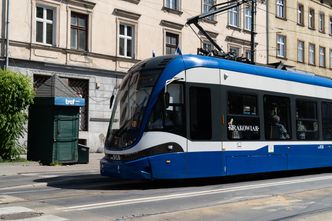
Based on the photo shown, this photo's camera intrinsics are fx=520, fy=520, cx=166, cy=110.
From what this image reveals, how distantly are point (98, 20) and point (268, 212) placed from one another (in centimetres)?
2071

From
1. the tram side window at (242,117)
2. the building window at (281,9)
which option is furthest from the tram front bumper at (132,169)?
the building window at (281,9)

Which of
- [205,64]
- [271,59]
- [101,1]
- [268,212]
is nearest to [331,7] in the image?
[271,59]

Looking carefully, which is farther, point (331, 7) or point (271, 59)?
point (331, 7)

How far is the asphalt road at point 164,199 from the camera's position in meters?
8.56

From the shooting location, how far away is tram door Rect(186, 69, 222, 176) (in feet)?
40.5

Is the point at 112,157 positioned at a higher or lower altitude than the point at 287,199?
higher

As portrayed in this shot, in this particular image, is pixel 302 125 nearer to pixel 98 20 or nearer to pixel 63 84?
pixel 63 84

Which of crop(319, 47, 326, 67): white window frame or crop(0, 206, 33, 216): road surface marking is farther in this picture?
crop(319, 47, 326, 67): white window frame

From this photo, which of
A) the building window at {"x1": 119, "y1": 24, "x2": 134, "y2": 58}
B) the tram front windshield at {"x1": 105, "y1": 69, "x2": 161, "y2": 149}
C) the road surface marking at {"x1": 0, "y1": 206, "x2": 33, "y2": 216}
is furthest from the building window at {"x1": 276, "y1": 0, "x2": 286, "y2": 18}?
the road surface marking at {"x1": 0, "y1": 206, "x2": 33, "y2": 216}

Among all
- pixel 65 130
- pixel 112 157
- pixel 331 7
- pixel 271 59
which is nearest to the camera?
pixel 112 157

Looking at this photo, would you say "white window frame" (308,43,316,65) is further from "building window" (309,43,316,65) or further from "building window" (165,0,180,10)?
"building window" (165,0,180,10)

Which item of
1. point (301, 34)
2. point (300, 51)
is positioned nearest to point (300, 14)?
point (301, 34)

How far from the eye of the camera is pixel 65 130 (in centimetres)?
2003

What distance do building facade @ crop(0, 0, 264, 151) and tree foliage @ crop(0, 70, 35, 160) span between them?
14.1ft
